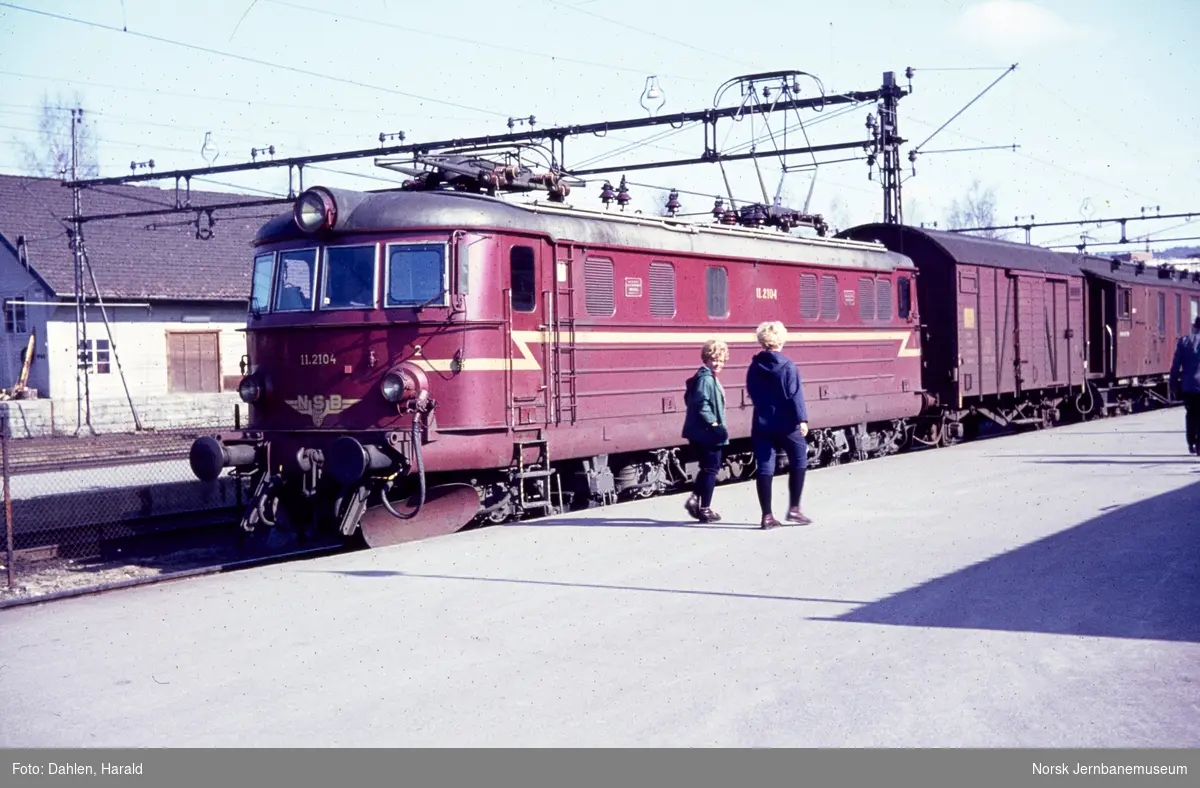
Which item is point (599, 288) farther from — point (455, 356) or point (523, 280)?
point (455, 356)

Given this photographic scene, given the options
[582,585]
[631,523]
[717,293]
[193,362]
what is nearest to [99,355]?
[193,362]

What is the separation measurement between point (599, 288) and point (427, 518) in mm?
3194

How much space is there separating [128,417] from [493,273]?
25.0 meters

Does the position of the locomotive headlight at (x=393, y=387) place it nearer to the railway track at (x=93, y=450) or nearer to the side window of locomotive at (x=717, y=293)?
the side window of locomotive at (x=717, y=293)

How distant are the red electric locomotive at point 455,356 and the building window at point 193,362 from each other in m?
28.2

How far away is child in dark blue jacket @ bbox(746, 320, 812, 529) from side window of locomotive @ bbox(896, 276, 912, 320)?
8.96 m

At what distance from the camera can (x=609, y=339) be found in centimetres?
1347

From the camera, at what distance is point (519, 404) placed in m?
12.3

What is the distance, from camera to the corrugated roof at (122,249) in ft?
127

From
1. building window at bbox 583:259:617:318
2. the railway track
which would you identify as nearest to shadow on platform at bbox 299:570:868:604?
building window at bbox 583:259:617:318

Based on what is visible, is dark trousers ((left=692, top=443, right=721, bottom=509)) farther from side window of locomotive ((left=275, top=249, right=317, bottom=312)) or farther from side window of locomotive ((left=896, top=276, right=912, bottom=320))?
side window of locomotive ((left=896, top=276, right=912, bottom=320))

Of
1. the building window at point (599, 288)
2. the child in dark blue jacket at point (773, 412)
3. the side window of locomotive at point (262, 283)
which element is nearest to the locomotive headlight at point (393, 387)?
the side window of locomotive at point (262, 283)

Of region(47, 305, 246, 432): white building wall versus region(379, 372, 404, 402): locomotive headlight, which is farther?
region(47, 305, 246, 432): white building wall
